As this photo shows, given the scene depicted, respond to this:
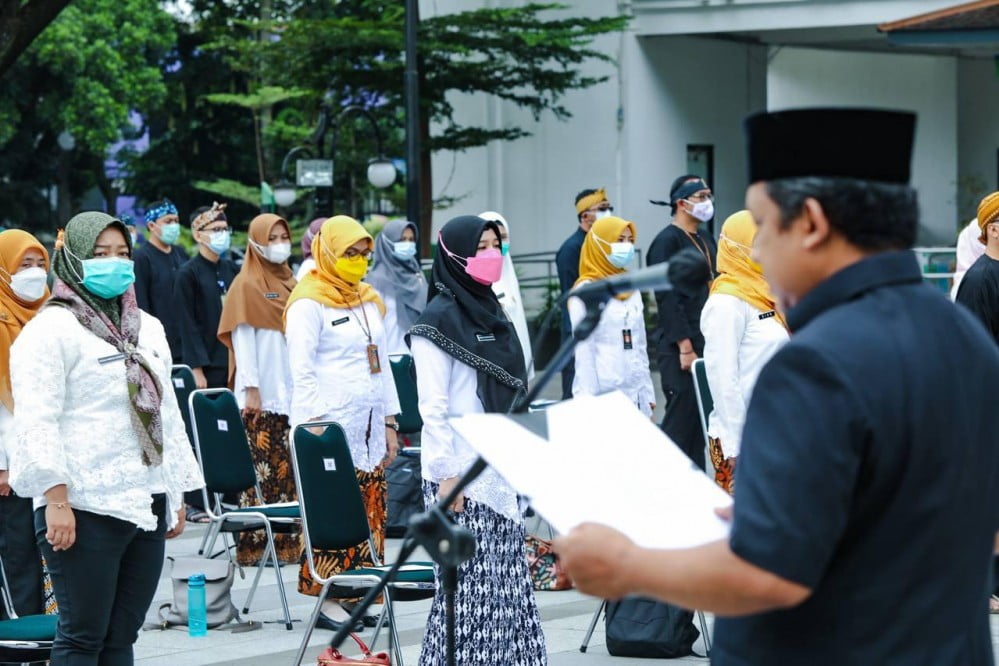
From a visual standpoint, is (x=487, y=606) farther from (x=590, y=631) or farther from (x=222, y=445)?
(x=222, y=445)

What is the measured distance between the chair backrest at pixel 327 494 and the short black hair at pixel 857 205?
14.9 feet

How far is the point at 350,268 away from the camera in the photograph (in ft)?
28.7

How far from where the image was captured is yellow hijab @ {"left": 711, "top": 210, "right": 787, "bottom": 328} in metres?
7.11

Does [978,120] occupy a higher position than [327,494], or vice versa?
[978,120]

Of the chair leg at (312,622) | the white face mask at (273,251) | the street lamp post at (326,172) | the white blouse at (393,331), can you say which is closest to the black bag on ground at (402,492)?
the white blouse at (393,331)

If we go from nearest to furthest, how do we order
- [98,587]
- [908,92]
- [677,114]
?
[98,587] < [677,114] < [908,92]

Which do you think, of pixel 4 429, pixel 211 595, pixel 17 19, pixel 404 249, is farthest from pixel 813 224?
pixel 17 19

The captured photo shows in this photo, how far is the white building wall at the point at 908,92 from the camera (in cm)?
3278

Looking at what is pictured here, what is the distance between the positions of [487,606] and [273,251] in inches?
190

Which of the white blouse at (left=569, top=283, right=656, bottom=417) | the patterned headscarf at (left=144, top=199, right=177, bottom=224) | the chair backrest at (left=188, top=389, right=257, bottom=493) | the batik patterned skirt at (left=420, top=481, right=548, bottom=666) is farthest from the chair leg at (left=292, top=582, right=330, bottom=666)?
the patterned headscarf at (left=144, top=199, right=177, bottom=224)

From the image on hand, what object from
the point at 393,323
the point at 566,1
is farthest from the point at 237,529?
the point at 566,1

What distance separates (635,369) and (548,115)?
18.2 m

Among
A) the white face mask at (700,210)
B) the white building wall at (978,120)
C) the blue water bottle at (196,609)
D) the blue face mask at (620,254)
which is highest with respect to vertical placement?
the white building wall at (978,120)

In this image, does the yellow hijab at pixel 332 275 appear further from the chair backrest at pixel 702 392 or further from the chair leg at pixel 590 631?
the chair leg at pixel 590 631
